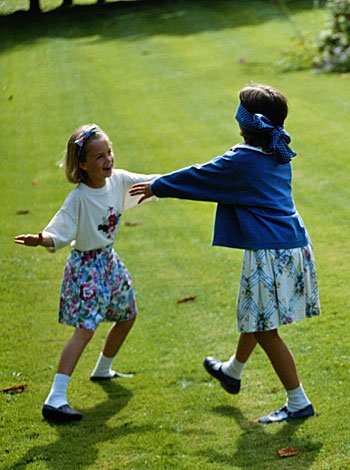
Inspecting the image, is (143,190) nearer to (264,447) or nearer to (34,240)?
(34,240)

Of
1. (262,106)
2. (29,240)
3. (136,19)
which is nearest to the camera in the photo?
(262,106)

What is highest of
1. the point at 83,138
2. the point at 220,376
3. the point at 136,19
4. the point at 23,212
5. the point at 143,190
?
the point at 83,138

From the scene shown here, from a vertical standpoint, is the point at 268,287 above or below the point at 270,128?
below

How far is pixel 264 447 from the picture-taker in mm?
4121

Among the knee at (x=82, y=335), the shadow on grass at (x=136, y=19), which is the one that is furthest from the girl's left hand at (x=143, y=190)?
the shadow on grass at (x=136, y=19)

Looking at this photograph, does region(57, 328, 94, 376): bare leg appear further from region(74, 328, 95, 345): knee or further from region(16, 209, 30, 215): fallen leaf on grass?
region(16, 209, 30, 215): fallen leaf on grass

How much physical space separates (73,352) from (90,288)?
1.09ft

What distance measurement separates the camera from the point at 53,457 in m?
4.21

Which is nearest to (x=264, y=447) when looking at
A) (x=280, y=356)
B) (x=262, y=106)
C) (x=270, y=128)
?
(x=280, y=356)

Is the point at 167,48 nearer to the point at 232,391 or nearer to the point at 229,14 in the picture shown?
the point at 229,14

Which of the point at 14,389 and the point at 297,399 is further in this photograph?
the point at 14,389

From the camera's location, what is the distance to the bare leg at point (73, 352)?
471cm

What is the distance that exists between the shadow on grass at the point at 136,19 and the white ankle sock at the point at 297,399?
13.6 metres

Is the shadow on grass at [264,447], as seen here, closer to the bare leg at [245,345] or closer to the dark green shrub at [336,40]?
the bare leg at [245,345]
